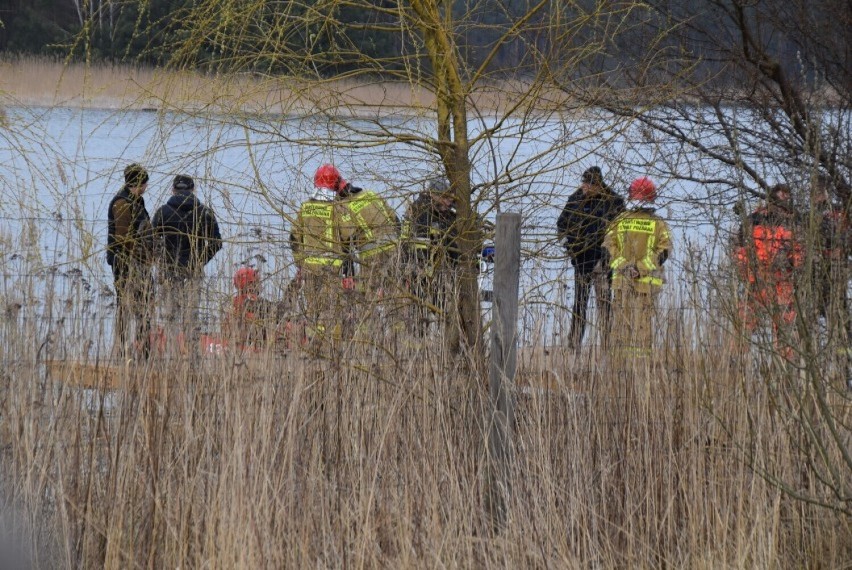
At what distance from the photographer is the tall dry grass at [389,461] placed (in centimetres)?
447

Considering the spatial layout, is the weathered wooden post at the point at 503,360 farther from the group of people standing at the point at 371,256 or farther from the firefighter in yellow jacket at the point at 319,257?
the firefighter in yellow jacket at the point at 319,257

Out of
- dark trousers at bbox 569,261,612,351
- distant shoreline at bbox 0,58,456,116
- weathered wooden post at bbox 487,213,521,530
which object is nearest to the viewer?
weathered wooden post at bbox 487,213,521,530

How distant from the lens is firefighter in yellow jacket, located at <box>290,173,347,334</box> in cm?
488

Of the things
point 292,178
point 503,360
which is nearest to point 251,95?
point 292,178

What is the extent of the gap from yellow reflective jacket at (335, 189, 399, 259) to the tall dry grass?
365mm

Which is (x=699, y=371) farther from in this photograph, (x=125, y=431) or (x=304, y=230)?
(x=125, y=431)

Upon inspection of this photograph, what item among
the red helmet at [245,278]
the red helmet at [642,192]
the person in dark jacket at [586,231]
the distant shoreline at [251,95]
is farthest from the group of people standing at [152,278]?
the red helmet at [642,192]

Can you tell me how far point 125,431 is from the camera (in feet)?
15.4

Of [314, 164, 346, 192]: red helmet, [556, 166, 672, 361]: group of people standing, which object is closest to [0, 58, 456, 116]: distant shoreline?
[314, 164, 346, 192]: red helmet

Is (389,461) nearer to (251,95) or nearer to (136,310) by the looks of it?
(136,310)

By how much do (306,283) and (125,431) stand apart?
942 millimetres

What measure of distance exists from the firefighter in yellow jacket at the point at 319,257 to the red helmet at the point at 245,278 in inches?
7.3

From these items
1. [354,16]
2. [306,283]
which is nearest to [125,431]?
[306,283]

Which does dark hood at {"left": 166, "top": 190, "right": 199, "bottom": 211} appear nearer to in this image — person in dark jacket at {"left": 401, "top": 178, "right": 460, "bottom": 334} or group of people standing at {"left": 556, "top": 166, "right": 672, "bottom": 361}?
person in dark jacket at {"left": 401, "top": 178, "right": 460, "bottom": 334}
